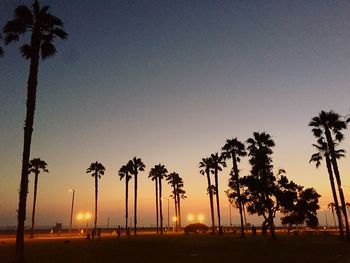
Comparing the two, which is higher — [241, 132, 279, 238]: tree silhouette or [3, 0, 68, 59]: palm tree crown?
[3, 0, 68, 59]: palm tree crown

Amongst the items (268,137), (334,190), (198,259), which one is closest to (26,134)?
(198,259)

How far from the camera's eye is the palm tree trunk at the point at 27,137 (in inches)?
884

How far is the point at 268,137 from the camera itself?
169ft

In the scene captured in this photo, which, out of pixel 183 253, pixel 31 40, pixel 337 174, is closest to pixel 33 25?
pixel 31 40

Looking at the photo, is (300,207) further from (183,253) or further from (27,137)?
(27,137)

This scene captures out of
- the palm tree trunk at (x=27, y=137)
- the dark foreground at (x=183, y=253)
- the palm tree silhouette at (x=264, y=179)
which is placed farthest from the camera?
the palm tree silhouette at (x=264, y=179)

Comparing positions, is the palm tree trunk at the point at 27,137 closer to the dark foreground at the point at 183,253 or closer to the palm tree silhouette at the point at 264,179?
the dark foreground at the point at 183,253

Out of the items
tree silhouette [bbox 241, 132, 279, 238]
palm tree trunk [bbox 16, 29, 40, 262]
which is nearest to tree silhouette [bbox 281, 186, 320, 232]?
tree silhouette [bbox 241, 132, 279, 238]

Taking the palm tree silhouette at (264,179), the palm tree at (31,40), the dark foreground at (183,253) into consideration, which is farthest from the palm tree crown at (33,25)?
the palm tree silhouette at (264,179)

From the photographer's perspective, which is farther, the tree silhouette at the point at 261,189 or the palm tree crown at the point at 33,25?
the tree silhouette at the point at 261,189

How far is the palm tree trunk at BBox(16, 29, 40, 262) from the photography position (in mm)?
22447

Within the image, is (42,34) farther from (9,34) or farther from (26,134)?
(26,134)

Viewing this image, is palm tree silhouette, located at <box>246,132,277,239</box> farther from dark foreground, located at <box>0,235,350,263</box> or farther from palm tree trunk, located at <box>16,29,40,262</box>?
palm tree trunk, located at <box>16,29,40,262</box>

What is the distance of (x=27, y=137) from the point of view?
24.2m
